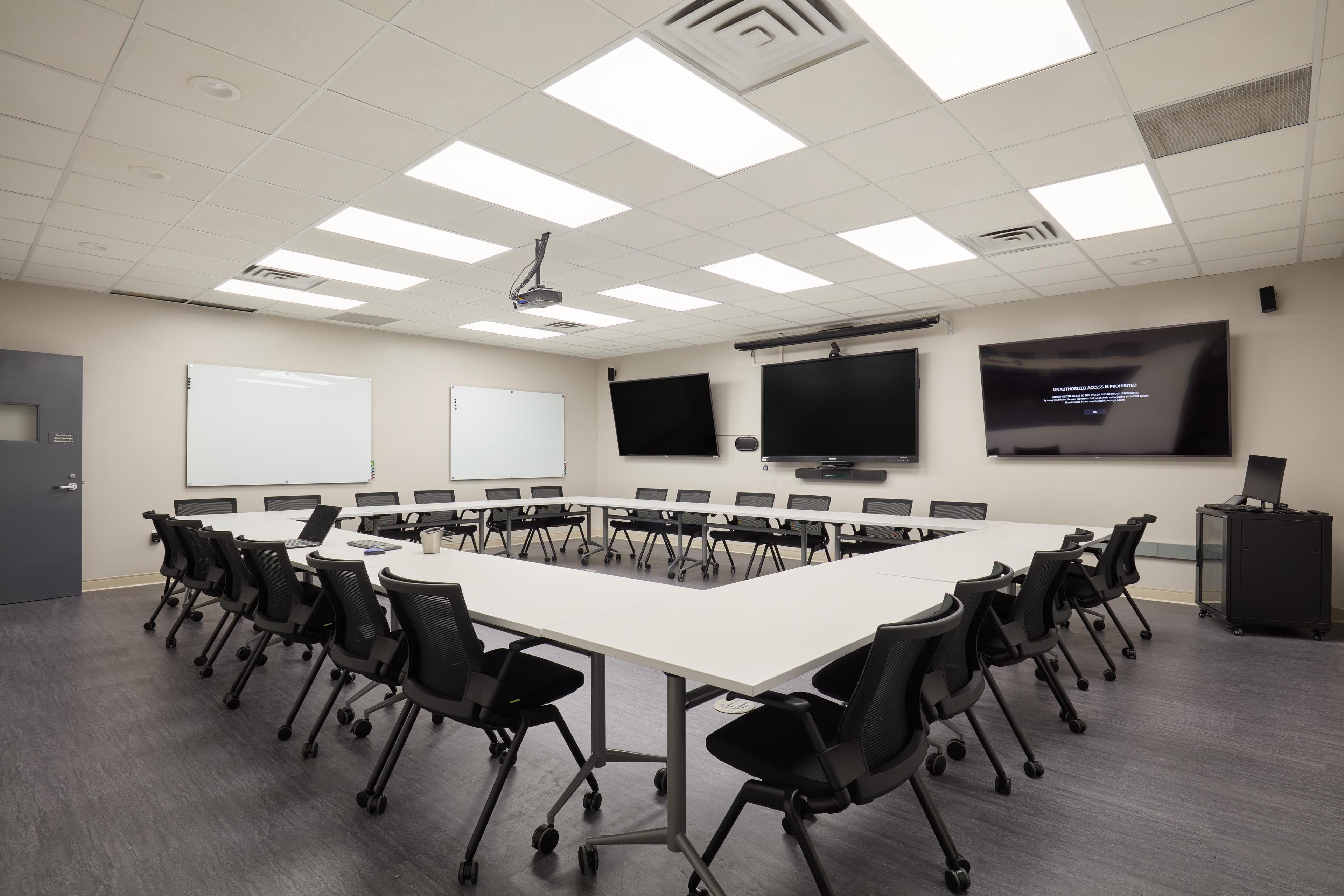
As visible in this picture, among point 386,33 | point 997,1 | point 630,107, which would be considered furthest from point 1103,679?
point 386,33

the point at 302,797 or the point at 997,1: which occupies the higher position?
the point at 997,1

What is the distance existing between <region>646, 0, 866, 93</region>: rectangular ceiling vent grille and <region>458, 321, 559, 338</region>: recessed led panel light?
5469 mm

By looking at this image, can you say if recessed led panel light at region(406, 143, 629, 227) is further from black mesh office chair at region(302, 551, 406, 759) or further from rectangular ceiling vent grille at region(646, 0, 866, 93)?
black mesh office chair at region(302, 551, 406, 759)

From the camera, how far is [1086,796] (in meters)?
2.49

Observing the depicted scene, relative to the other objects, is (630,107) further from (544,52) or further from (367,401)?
(367,401)

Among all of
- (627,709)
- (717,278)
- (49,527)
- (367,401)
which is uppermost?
(717,278)

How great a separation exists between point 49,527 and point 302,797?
5289mm

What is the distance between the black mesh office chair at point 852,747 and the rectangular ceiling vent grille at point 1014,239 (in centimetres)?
357

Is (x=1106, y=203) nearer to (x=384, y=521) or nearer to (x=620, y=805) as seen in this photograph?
(x=620, y=805)

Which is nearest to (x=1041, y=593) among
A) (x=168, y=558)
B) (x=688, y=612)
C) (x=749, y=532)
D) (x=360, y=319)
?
(x=688, y=612)

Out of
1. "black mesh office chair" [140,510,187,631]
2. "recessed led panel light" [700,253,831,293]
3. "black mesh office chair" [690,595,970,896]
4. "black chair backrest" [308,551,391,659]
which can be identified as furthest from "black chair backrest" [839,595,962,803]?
"black mesh office chair" [140,510,187,631]

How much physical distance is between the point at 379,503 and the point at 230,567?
3294 mm

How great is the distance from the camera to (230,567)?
12.3 ft

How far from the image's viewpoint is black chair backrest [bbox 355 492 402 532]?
6.77 m
